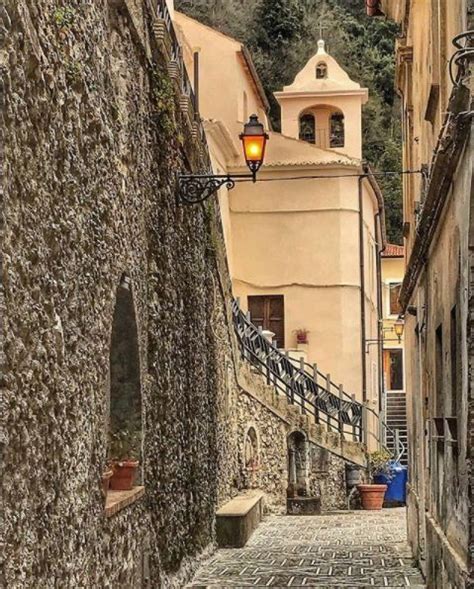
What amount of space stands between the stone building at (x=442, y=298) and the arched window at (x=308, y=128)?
19.6 meters

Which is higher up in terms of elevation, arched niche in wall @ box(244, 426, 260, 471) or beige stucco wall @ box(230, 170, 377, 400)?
beige stucco wall @ box(230, 170, 377, 400)

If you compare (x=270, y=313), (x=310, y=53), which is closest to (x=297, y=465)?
(x=270, y=313)

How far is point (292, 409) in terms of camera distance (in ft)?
71.7

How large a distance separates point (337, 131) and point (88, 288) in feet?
98.4

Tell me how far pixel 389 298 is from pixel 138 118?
38.9 metres

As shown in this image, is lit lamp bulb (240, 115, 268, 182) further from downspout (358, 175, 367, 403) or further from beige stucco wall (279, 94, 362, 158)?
beige stucco wall (279, 94, 362, 158)

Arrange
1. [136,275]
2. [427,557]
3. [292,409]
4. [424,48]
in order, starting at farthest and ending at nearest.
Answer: [292,409] < [424,48] < [427,557] < [136,275]

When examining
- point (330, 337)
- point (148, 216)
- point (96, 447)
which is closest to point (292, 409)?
point (330, 337)

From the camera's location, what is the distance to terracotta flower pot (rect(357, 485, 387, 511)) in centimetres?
2320

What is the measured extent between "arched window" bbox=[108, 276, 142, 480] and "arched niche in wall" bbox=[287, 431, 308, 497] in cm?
1232

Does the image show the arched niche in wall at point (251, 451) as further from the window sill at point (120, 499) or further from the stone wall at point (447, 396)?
the window sill at point (120, 499)

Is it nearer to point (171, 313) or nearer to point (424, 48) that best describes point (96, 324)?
point (171, 313)

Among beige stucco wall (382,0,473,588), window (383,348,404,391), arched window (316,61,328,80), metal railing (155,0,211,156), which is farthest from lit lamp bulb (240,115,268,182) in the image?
window (383,348,404,391)

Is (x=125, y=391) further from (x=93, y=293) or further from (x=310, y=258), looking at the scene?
(x=310, y=258)
